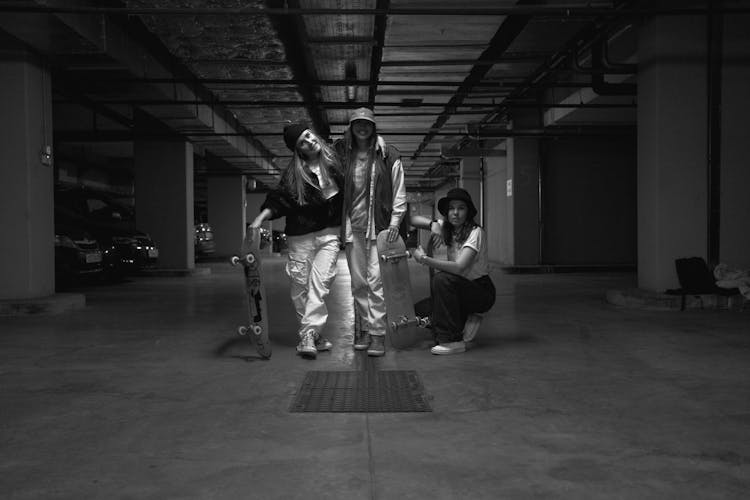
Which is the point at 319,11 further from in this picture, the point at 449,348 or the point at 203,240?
the point at 203,240

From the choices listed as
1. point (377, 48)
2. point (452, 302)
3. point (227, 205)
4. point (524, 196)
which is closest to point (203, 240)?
point (227, 205)

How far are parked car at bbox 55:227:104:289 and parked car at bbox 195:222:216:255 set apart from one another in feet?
34.2

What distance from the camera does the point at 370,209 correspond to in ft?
15.8

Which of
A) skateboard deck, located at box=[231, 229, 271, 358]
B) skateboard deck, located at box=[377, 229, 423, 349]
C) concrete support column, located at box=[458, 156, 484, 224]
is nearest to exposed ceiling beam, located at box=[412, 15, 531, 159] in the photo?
skateboard deck, located at box=[377, 229, 423, 349]

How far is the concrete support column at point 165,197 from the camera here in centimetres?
1417

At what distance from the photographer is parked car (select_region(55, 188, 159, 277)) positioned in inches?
447

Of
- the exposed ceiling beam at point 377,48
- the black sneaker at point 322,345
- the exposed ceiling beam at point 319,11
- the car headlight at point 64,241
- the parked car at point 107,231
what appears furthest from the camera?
the parked car at point 107,231

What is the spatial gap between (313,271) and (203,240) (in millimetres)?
17347

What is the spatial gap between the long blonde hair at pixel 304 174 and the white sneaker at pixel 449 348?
4.44ft

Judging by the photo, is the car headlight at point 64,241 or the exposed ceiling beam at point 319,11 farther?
the car headlight at point 64,241

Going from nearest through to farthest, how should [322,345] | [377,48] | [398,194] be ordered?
[398,194] → [322,345] → [377,48]

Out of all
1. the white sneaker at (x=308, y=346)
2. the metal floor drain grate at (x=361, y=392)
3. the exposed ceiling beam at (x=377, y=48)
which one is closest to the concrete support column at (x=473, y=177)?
the exposed ceiling beam at (x=377, y=48)

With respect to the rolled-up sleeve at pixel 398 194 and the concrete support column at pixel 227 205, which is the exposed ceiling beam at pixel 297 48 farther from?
the concrete support column at pixel 227 205

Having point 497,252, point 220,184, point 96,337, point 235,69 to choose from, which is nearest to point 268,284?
point 235,69
